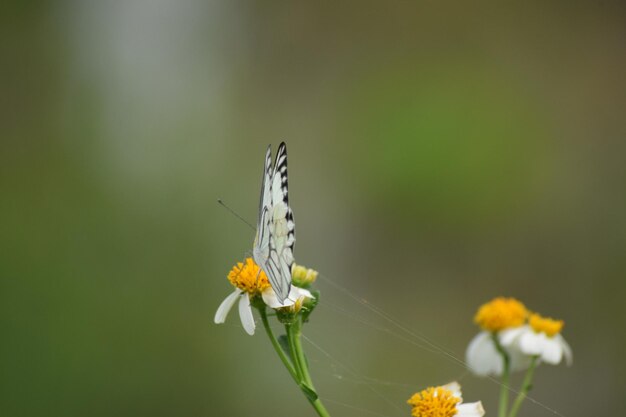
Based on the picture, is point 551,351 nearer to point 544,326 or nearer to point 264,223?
point 544,326

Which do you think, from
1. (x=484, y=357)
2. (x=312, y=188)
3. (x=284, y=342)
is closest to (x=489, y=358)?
(x=484, y=357)

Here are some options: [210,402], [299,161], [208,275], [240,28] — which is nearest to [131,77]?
[240,28]

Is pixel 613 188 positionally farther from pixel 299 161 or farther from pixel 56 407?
pixel 56 407

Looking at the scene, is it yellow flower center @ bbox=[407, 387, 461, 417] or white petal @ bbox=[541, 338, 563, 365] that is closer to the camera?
yellow flower center @ bbox=[407, 387, 461, 417]

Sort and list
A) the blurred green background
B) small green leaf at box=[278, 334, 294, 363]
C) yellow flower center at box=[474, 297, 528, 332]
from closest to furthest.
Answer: small green leaf at box=[278, 334, 294, 363]
yellow flower center at box=[474, 297, 528, 332]
the blurred green background

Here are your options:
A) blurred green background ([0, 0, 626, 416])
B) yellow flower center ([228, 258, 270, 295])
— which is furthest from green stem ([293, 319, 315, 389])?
blurred green background ([0, 0, 626, 416])

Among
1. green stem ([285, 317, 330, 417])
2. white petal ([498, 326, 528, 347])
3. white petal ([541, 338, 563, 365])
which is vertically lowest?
green stem ([285, 317, 330, 417])

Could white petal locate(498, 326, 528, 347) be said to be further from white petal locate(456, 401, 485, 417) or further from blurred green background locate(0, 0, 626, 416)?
blurred green background locate(0, 0, 626, 416)
